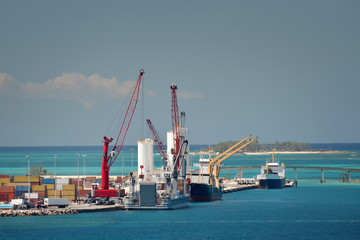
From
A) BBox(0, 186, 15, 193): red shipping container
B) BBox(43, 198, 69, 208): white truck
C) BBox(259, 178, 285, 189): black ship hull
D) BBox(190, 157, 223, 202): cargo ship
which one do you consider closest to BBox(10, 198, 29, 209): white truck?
BBox(43, 198, 69, 208): white truck

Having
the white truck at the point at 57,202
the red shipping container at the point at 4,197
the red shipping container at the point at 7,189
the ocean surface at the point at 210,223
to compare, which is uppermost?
the red shipping container at the point at 7,189

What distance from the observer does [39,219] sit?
108 m

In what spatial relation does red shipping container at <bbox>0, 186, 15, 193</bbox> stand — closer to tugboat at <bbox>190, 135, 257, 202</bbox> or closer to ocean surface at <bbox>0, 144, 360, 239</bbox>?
ocean surface at <bbox>0, 144, 360, 239</bbox>

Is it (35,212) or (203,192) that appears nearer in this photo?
(35,212)

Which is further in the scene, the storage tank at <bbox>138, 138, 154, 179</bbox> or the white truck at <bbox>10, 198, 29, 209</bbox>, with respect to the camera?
the storage tank at <bbox>138, 138, 154, 179</bbox>

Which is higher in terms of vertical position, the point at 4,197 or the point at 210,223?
the point at 4,197

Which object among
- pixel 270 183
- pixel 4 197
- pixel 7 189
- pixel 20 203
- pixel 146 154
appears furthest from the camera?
pixel 270 183

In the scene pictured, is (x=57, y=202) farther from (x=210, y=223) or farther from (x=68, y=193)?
(x=210, y=223)

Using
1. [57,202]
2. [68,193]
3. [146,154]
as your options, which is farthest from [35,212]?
[146,154]

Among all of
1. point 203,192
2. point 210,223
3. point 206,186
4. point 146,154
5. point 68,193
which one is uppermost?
point 146,154

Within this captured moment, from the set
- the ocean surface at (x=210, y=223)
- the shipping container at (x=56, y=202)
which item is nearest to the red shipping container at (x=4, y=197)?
the shipping container at (x=56, y=202)

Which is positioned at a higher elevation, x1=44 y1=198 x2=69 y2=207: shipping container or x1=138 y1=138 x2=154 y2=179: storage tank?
x1=138 y1=138 x2=154 y2=179: storage tank

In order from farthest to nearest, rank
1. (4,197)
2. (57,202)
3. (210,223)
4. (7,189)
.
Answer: (7,189) → (4,197) → (57,202) → (210,223)

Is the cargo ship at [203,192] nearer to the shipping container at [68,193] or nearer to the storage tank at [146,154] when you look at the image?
the shipping container at [68,193]
